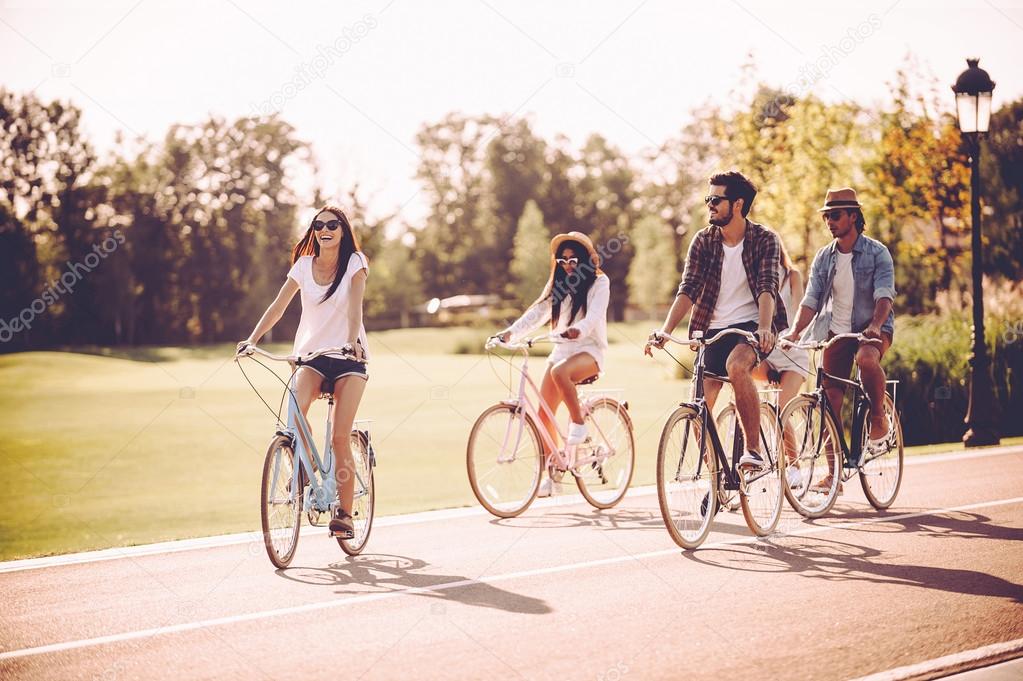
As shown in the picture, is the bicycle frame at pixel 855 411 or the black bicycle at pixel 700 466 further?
the bicycle frame at pixel 855 411

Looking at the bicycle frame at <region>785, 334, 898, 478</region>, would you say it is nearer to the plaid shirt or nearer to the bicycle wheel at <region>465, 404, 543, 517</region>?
the plaid shirt

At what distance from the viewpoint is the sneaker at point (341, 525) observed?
→ 6672 millimetres

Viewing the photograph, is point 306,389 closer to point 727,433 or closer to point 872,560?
point 727,433

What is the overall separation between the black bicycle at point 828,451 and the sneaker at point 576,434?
165 centimetres

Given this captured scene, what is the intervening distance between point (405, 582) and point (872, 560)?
2.84 meters

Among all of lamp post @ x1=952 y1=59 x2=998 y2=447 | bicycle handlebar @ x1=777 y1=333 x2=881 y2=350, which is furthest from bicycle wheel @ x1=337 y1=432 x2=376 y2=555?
lamp post @ x1=952 y1=59 x2=998 y2=447

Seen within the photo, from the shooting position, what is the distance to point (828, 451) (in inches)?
316

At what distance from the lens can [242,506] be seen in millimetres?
13492

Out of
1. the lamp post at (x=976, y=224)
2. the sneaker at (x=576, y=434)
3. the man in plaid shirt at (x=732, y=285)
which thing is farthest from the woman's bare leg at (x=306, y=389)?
the lamp post at (x=976, y=224)

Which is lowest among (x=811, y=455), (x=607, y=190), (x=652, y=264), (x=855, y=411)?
(x=811, y=455)

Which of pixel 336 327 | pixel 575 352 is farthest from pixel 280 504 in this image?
pixel 575 352

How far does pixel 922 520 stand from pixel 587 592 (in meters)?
3.35

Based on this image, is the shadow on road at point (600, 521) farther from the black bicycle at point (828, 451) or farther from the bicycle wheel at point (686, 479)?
the bicycle wheel at point (686, 479)

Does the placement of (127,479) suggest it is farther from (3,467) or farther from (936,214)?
(936,214)
